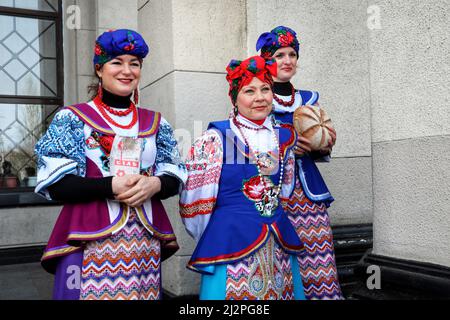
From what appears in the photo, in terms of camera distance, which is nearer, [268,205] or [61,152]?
[61,152]

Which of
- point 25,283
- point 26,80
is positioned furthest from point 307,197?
point 26,80

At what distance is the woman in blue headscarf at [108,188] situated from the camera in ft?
7.90

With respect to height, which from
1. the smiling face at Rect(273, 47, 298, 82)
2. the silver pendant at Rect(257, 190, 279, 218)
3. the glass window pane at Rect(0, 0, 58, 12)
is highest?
the glass window pane at Rect(0, 0, 58, 12)

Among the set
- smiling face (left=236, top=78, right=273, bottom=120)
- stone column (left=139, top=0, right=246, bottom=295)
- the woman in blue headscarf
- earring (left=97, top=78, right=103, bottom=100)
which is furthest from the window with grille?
smiling face (left=236, top=78, right=273, bottom=120)

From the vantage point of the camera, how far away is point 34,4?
261 inches

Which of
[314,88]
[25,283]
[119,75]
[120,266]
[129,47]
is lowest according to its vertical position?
[25,283]

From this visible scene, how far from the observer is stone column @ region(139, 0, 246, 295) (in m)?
4.33

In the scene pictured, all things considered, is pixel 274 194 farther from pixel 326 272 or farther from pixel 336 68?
pixel 336 68

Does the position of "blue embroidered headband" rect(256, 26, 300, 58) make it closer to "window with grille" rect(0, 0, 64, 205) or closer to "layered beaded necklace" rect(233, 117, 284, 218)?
"layered beaded necklace" rect(233, 117, 284, 218)

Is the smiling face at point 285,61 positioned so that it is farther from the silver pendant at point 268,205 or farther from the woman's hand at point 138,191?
the woman's hand at point 138,191

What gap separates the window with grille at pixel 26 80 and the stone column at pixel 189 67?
255 cm

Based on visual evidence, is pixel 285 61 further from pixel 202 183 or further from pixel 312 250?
pixel 312 250

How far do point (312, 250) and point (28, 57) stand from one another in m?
5.00
